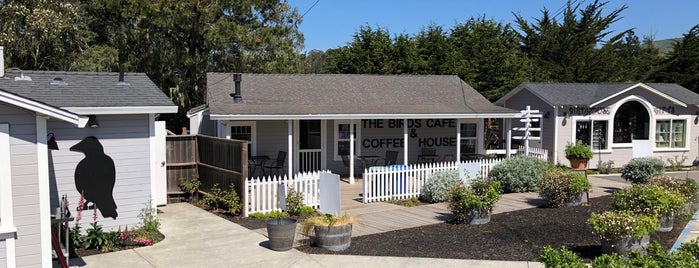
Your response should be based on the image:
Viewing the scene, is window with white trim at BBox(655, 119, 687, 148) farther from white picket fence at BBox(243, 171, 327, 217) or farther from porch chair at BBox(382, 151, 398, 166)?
white picket fence at BBox(243, 171, 327, 217)

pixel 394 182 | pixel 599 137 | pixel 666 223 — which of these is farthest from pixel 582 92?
pixel 666 223

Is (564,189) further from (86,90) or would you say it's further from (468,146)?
(86,90)

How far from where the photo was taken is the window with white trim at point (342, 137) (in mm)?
17406

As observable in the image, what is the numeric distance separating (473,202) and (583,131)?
12331mm

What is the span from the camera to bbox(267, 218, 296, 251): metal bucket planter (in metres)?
8.73

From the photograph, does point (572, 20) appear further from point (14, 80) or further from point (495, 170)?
point (14, 80)

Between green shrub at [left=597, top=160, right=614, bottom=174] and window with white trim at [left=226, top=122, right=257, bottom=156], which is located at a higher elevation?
window with white trim at [left=226, top=122, right=257, bottom=156]

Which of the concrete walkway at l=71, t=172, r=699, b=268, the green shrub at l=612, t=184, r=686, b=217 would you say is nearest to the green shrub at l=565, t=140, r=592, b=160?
the concrete walkway at l=71, t=172, r=699, b=268

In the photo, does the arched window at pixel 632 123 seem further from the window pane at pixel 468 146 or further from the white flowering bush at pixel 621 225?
the white flowering bush at pixel 621 225

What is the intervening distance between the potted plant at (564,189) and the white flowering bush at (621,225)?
3934 millimetres

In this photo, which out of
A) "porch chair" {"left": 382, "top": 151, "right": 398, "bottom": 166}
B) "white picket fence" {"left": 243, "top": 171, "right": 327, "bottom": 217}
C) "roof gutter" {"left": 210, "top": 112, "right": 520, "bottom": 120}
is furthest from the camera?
"porch chair" {"left": 382, "top": 151, "right": 398, "bottom": 166}

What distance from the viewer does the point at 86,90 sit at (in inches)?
412

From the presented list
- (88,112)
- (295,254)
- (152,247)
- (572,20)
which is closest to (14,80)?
→ (88,112)

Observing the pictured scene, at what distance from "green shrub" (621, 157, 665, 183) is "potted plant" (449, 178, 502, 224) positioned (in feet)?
20.0
